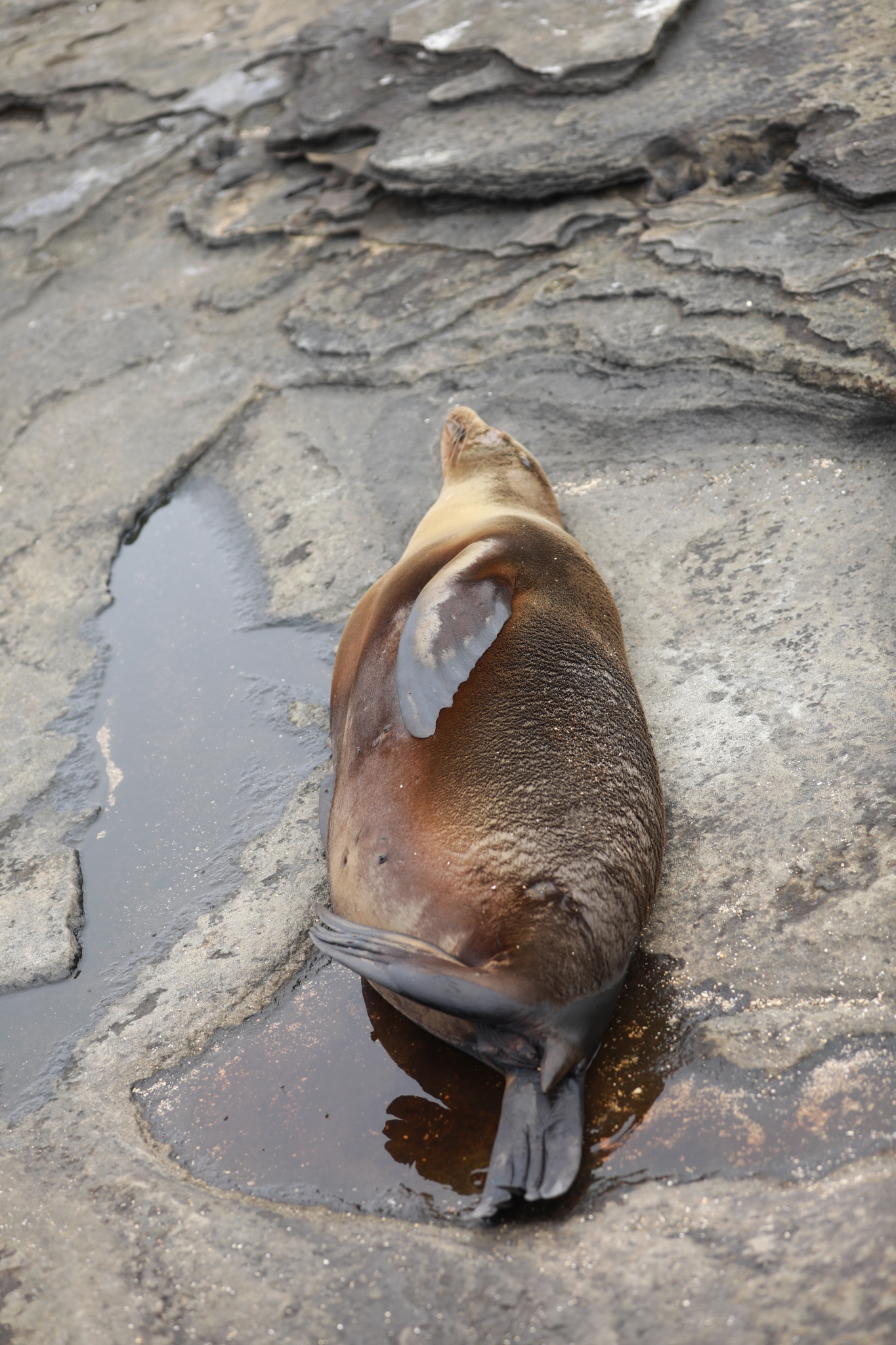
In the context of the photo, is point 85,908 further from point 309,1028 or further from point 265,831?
point 309,1028

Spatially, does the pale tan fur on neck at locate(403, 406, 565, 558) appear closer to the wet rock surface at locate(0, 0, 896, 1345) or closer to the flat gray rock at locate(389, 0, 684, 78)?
the wet rock surface at locate(0, 0, 896, 1345)

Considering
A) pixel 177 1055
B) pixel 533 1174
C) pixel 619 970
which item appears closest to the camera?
pixel 533 1174

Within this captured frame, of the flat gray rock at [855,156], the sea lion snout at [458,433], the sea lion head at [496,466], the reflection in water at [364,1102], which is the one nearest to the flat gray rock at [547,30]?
the flat gray rock at [855,156]

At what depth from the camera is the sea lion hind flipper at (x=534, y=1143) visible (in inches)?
80.5

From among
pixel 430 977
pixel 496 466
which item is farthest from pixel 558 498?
pixel 430 977

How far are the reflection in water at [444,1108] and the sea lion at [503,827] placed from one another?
96mm

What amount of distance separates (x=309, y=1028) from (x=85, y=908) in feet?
2.76

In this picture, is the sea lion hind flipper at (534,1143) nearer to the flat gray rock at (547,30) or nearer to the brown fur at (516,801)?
the brown fur at (516,801)

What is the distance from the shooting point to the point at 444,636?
101 inches

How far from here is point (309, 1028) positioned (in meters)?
2.62

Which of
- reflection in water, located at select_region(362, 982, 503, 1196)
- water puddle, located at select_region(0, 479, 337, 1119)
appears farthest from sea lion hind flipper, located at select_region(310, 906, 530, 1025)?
water puddle, located at select_region(0, 479, 337, 1119)

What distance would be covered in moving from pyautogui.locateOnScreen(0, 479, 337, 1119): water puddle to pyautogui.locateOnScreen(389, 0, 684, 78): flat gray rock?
286 cm

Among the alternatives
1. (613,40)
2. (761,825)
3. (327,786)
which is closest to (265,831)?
(327,786)

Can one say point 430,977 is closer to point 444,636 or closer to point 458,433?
point 444,636
